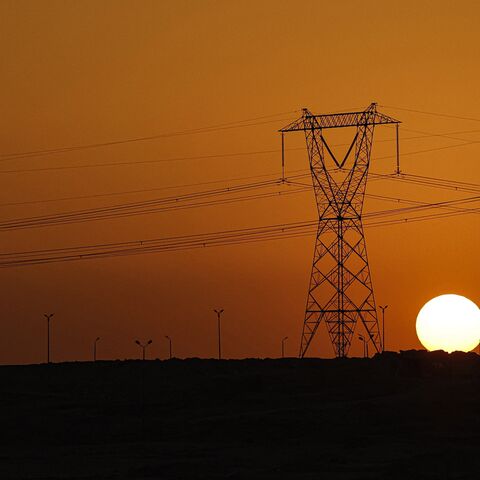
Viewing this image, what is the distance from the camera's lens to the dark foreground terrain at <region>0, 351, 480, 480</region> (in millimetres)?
57656

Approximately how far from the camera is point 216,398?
100438 mm

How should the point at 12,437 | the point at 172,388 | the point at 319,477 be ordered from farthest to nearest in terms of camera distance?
the point at 172,388
the point at 12,437
the point at 319,477

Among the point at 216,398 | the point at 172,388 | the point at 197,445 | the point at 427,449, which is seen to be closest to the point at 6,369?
the point at 172,388

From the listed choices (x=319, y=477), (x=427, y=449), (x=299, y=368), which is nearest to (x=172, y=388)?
(x=299, y=368)

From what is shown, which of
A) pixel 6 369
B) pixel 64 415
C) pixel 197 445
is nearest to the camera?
pixel 197 445

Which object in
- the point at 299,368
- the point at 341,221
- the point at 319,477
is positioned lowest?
the point at 319,477

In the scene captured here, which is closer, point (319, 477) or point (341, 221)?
point (319, 477)

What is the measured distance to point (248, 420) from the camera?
262ft

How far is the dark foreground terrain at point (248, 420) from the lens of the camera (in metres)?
57.7

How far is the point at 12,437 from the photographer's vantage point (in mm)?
76500

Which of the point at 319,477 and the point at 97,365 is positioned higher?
the point at 97,365

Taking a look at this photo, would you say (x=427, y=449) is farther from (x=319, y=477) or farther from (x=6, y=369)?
(x=6, y=369)

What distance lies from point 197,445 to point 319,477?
1673 centimetres

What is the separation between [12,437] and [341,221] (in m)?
40.0
